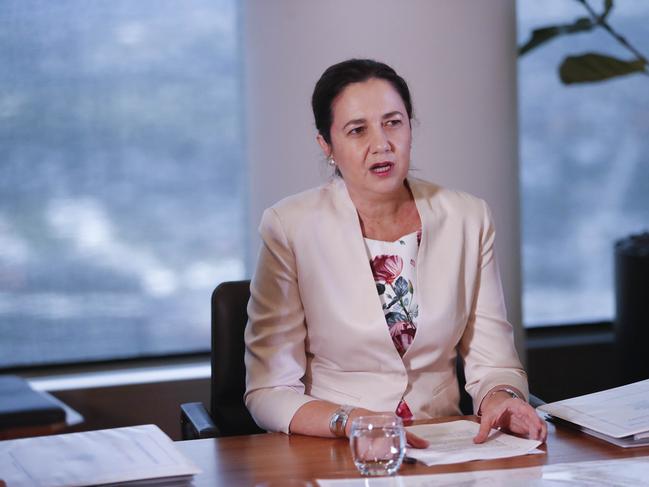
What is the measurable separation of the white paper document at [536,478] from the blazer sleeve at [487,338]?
0.60m

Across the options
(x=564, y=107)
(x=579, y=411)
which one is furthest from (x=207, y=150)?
(x=579, y=411)

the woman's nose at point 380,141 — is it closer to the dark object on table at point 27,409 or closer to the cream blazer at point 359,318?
the cream blazer at point 359,318

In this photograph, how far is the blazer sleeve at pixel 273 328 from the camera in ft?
8.07

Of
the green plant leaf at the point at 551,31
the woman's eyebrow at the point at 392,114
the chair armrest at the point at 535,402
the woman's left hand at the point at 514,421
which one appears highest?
the green plant leaf at the point at 551,31

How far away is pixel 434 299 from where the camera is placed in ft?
8.32

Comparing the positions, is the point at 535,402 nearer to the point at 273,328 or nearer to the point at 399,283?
the point at 399,283

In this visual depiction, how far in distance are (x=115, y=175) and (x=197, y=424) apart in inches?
86.3

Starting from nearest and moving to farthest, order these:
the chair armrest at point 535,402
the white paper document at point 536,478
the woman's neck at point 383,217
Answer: the white paper document at point 536,478 → the chair armrest at point 535,402 → the woman's neck at point 383,217

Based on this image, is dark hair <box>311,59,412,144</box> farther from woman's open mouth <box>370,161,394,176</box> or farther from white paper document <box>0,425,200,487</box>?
white paper document <box>0,425,200,487</box>

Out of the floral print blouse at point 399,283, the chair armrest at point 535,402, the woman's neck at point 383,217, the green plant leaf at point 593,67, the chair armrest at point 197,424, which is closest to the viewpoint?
the chair armrest at point 197,424

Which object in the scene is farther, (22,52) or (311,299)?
(22,52)

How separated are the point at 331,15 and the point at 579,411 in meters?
2.03

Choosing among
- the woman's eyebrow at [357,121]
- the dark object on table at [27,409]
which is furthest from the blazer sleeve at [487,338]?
the dark object on table at [27,409]

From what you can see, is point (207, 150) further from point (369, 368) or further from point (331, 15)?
point (369, 368)
